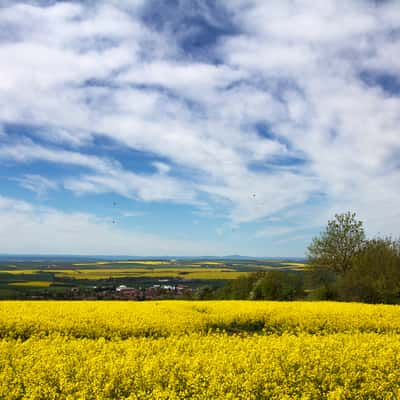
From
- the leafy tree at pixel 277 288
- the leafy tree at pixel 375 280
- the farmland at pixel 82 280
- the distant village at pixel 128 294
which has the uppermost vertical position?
the leafy tree at pixel 375 280

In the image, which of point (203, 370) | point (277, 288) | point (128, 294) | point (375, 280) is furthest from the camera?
point (128, 294)

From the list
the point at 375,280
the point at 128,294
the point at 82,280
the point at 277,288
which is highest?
the point at 375,280

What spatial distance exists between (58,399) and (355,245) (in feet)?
125

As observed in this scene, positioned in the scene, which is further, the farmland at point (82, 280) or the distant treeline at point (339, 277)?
the farmland at point (82, 280)

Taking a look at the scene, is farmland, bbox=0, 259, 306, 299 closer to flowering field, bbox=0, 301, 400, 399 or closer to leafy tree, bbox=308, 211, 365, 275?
leafy tree, bbox=308, 211, 365, 275

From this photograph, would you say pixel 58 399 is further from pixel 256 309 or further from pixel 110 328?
pixel 256 309

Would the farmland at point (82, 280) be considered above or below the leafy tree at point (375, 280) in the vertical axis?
below

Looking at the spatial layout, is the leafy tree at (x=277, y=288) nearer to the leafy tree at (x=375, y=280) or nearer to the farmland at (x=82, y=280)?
the farmland at (x=82, y=280)

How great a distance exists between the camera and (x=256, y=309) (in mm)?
18016

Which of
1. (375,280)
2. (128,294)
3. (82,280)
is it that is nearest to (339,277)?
(375,280)

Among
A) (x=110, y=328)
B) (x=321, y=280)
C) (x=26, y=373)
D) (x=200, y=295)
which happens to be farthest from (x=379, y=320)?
(x=200, y=295)

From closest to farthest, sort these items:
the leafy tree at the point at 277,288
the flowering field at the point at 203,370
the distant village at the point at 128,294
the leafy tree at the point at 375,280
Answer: the flowering field at the point at 203,370
the leafy tree at the point at 375,280
the leafy tree at the point at 277,288
the distant village at the point at 128,294

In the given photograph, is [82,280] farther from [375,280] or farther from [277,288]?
[375,280]

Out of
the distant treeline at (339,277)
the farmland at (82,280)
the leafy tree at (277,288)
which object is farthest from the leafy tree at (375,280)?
the farmland at (82,280)
